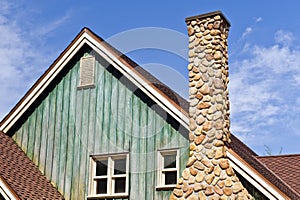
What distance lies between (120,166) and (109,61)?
3.00m

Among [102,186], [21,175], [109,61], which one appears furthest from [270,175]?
[21,175]

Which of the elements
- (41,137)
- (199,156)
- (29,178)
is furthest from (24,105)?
(199,156)

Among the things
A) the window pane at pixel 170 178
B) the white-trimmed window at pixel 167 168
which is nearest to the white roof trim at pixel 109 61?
the white-trimmed window at pixel 167 168

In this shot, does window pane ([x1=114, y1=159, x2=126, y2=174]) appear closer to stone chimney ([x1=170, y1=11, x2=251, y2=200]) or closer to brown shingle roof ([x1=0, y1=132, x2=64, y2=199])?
brown shingle roof ([x1=0, y1=132, x2=64, y2=199])

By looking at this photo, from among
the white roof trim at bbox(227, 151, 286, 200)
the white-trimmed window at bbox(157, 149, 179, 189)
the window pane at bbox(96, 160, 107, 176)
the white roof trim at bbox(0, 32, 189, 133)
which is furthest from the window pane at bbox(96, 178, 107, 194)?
the white roof trim at bbox(227, 151, 286, 200)

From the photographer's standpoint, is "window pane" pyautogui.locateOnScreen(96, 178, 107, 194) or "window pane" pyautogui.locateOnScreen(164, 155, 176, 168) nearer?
"window pane" pyautogui.locateOnScreen(164, 155, 176, 168)

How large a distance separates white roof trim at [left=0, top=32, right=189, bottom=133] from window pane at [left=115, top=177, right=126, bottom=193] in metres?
2.35

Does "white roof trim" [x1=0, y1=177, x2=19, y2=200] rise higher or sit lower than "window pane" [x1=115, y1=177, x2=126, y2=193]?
lower

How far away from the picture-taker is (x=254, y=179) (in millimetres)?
14273

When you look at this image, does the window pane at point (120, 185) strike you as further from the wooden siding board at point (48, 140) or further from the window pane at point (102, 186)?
the wooden siding board at point (48, 140)

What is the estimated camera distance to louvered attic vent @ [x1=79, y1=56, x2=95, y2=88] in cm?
1788

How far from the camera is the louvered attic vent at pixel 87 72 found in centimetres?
1788

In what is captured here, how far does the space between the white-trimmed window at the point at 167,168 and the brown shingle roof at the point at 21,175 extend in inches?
121

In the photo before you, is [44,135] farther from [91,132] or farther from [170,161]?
[170,161]
